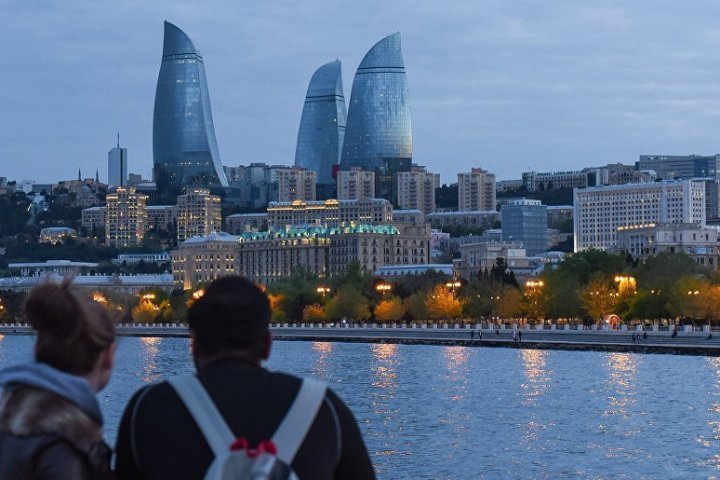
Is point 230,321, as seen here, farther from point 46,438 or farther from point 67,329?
point 46,438

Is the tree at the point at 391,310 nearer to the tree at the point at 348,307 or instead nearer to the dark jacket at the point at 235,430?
the tree at the point at 348,307

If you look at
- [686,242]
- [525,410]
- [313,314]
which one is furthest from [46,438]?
[686,242]

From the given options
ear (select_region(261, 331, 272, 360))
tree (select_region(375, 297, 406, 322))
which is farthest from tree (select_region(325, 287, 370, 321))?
ear (select_region(261, 331, 272, 360))

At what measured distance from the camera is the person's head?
5.21 metres

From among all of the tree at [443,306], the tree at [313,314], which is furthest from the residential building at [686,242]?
the tree at [443,306]

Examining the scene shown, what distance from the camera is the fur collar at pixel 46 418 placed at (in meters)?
5.02

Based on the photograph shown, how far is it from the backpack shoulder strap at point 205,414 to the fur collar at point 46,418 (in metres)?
0.27

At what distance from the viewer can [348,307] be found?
129 metres

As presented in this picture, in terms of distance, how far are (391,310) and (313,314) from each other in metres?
11.4

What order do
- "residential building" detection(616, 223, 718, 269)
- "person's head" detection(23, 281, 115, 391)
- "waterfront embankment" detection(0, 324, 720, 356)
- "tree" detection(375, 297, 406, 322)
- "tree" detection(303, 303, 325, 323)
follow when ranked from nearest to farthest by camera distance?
"person's head" detection(23, 281, 115, 391), "waterfront embankment" detection(0, 324, 720, 356), "tree" detection(375, 297, 406, 322), "tree" detection(303, 303, 325, 323), "residential building" detection(616, 223, 718, 269)

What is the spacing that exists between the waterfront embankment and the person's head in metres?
64.2

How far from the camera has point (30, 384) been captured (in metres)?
5.09

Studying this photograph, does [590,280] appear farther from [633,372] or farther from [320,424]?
[320,424]

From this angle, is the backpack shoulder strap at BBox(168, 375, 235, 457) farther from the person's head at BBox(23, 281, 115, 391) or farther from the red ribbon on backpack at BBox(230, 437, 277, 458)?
the person's head at BBox(23, 281, 115, 391)
